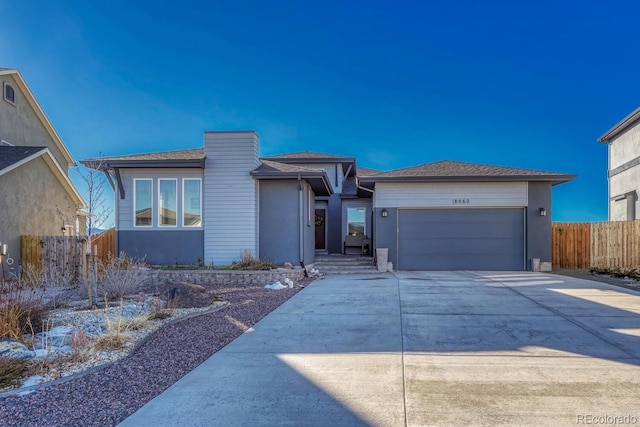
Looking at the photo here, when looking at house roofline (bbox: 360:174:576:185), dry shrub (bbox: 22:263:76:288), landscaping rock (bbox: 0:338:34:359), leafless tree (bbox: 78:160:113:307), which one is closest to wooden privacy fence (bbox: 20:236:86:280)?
dry shrub (bbox: 22:263:76:288)

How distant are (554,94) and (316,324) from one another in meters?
20.7

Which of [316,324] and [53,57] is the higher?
[53,57]

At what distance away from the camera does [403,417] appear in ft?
10.7

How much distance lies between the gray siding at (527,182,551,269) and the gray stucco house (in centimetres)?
4

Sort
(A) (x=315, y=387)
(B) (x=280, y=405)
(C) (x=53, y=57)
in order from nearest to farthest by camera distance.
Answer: (B) (x=280, y=405) → (A) (x=315, y=387) → (C) (x=53, y=57)

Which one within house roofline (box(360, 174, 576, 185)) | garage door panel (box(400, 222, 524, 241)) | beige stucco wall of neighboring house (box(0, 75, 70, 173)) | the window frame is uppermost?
the window frame

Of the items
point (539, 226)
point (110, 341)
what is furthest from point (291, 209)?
point (539, 226)

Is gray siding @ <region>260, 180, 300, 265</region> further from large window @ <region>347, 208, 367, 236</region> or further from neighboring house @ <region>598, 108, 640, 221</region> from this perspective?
neighboring house @ <region>598, 108, 640, 221</region>

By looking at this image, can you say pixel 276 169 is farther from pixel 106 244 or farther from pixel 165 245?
pixel 106 244

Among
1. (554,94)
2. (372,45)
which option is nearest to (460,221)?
(372,45)

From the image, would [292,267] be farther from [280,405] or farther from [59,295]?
[280,405]

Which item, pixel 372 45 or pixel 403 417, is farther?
pixel 372 45

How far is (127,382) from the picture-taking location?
161 inches

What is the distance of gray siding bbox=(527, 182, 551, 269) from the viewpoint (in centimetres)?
1433
